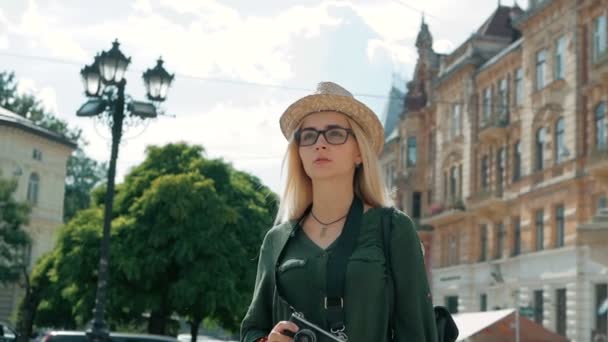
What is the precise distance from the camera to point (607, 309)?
3269 cm

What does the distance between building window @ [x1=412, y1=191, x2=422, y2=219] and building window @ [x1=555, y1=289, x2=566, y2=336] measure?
744 inches

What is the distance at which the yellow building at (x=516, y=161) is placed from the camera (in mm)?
35438

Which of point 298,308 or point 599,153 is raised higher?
point 599,153

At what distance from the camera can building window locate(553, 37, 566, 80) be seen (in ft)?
123

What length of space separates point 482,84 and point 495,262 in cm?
808

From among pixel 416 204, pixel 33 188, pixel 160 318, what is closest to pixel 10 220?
pixel 160 318

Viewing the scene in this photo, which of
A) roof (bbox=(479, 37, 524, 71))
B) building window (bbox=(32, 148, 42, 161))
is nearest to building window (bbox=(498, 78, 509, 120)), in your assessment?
roof (bbox=(479, 37, 524, 71))

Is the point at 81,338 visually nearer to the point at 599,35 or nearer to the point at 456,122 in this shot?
the point at 599,35

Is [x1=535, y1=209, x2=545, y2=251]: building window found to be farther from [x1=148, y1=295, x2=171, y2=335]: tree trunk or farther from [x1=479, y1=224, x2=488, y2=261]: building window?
[x1=148, y1=295, x2=171, y2=335]: tree trunk

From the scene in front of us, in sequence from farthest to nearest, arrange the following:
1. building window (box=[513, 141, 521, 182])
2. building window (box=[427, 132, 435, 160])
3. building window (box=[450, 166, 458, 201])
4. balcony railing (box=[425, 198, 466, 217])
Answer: building window (box=[427, 132, 435, 160])
building window (box=[450, 166, 458, 201])
balcony railing (box=[425, 198, 466, 217])
building window (box=[513, 141, 521, 182])

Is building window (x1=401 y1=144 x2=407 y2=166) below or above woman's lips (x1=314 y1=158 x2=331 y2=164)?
above

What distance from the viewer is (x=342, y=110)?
427 centimetres

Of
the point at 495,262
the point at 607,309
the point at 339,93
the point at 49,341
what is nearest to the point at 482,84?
the point at 495,262

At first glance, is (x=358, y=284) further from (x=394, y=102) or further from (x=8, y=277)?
(x=394, y=102)
